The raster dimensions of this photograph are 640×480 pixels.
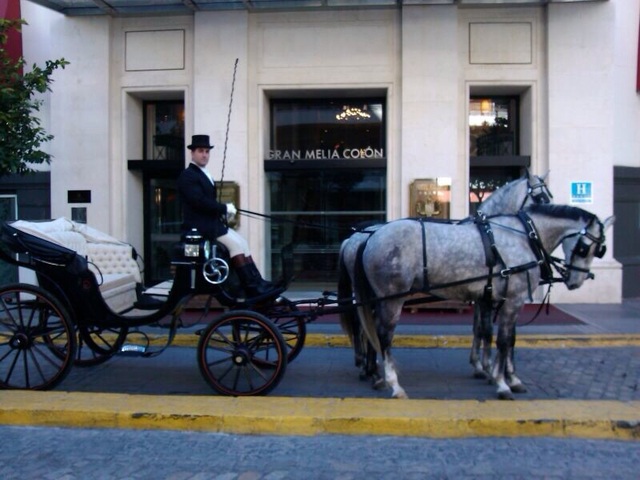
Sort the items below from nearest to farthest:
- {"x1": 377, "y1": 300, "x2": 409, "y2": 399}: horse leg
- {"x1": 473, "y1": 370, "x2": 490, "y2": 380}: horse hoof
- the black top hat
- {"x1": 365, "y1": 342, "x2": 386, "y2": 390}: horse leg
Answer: {"x1": 377, "y1": 300, "x2": 409, "y2": 399}: horse leg < the black top hat < {"x1": 365, "y1": 342, "x2": 386, "y2": 390}: horse leg < {"x1": 473, "y1": 370, "x2": 490, "y2": 380}: horse hoof

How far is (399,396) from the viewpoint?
5902 millimetres

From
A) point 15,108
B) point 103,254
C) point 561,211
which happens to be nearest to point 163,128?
point 15,108

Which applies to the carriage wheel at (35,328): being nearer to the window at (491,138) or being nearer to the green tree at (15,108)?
the green tree at (15,108)

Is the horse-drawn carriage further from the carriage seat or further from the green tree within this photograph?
the green tree

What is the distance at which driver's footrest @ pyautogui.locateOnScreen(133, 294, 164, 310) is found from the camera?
6379 millimetres

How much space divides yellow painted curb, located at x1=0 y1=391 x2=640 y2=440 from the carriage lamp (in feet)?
4.34

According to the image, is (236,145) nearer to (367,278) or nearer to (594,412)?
(367,278)

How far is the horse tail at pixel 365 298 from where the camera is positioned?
20.1ft

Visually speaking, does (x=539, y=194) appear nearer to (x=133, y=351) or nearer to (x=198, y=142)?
(x=198, y=142)

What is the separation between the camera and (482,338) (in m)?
6.72

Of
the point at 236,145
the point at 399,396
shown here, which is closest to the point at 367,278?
the point at 399,396

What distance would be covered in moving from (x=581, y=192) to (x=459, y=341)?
174 inches

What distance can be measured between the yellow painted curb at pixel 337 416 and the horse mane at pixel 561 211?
169cm

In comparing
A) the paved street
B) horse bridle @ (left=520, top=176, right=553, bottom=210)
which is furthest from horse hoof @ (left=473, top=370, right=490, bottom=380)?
horse bridle @ (left=520, top=176, right=553, bottom=210)
